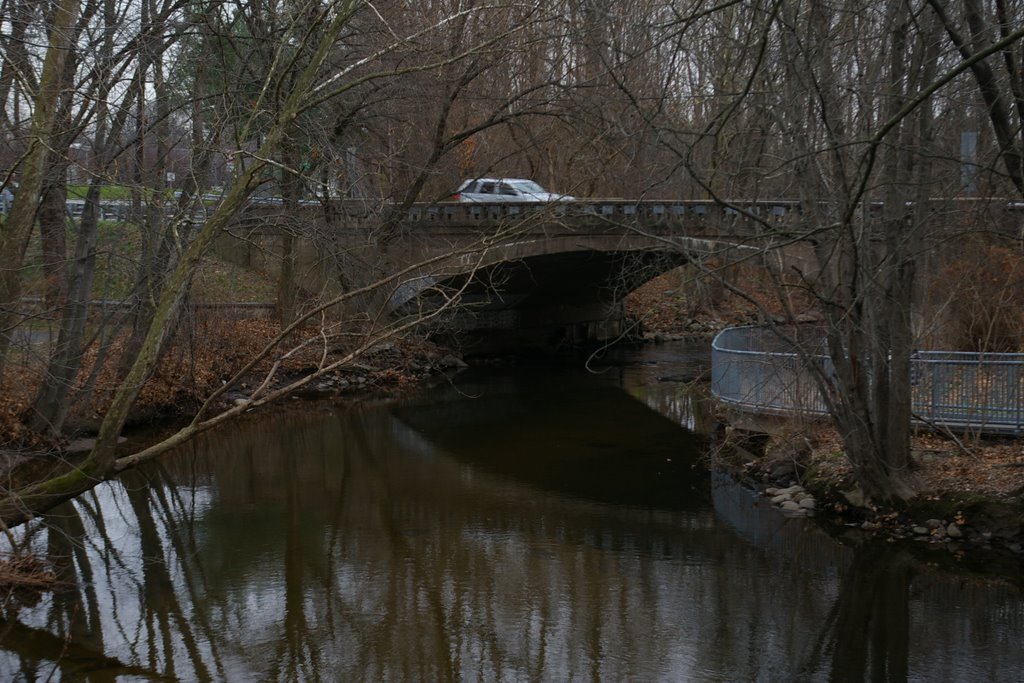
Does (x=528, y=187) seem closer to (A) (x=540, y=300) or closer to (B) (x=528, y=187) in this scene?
(B) (x=528, y=187)

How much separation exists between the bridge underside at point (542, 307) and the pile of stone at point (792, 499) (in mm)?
10323

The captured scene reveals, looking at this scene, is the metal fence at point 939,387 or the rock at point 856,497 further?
the metal fence at point 939,387

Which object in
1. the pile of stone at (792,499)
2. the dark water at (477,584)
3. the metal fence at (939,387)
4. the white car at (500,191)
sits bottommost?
the dark water at (477,584)

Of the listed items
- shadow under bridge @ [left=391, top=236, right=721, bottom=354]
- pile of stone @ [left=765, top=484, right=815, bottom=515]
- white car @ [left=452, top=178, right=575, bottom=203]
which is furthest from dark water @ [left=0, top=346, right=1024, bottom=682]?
white car @ [left=452, top=178, right=575, bottom=203]

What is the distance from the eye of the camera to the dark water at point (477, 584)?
8148mm

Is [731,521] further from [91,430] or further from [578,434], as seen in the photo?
[91,430]

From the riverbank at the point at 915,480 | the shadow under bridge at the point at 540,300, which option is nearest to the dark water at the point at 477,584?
the riverbank at the point at 915,480

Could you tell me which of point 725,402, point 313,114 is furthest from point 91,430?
point 725,402

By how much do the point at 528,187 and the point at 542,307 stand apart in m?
6.04

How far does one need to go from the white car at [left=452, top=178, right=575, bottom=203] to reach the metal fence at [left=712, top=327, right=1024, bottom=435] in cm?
945

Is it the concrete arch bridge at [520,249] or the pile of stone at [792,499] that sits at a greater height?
the concrete arch bridge at [520,249]

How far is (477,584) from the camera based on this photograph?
9.91 metres

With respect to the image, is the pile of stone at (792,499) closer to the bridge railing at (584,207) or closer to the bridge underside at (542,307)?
the bridge railing at (584,207)

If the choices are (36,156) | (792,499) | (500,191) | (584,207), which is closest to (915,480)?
(792,499)
